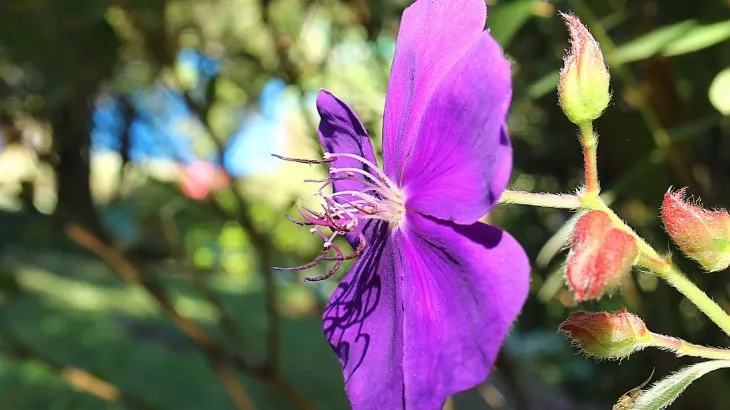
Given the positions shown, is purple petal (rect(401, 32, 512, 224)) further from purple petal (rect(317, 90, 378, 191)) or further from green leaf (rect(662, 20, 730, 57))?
green leaf (rect(662, 20, 730, 57))

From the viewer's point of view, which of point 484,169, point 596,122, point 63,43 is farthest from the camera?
point 63,43

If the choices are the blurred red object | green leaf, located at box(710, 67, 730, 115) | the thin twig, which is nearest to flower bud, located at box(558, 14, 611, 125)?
green leaf, located at box(710, 67, 730, 115)

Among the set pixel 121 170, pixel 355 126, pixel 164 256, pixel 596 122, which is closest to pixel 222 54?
pixel 121 170

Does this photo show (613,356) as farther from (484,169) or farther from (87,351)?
(87,351)

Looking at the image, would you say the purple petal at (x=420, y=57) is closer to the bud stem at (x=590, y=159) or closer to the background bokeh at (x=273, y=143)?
the bud stem at (x=590, y=159)

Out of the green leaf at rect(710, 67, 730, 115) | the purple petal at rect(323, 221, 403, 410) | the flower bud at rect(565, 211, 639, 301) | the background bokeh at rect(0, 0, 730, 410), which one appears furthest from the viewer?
the background bokeh at rect(0, 0, 730, 410)

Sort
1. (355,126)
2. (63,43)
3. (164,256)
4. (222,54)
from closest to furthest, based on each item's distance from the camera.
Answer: (355,126) → (63,43) → (222,54) → (164,256)

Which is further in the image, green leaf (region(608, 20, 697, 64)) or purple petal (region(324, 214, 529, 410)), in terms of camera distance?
green leaf (region(608, 20, 697, 64))

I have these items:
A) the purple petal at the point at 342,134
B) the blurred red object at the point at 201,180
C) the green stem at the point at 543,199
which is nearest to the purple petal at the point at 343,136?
the purple petal at the point at 342,134
